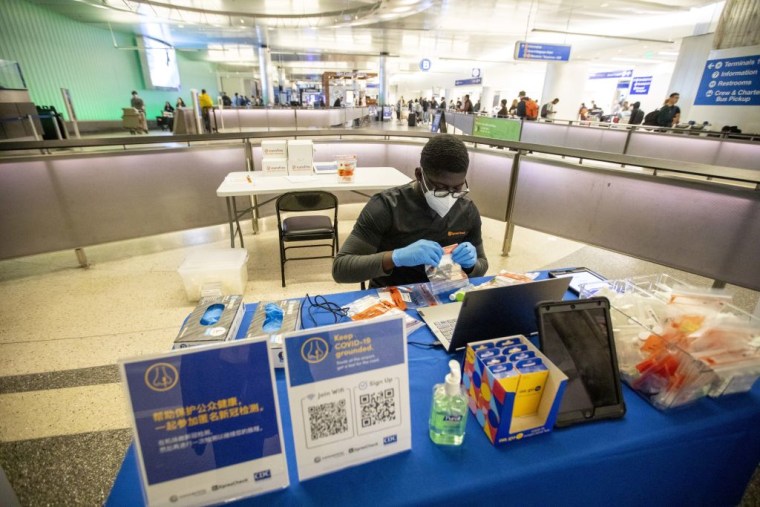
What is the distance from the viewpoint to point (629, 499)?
0.90 metres

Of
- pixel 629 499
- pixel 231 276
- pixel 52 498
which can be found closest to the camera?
pixel 629 499

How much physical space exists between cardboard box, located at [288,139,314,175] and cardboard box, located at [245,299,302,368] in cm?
255

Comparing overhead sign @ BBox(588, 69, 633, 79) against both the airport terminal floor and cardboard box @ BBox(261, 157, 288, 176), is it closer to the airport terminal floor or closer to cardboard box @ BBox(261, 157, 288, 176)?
the airport terminal floor

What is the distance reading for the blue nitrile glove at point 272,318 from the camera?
1.09 m

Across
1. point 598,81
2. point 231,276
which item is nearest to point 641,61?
point 598,81

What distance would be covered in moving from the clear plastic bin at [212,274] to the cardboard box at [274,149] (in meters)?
1.20

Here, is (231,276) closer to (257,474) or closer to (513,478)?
(257,474)

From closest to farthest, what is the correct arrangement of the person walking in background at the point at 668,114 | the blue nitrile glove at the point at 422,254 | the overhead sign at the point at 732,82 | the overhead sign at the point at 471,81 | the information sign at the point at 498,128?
the blue nitrile glove at the point at 422,254
the overhead sign at the point at 732,82
the information sign at the point at 498,128
the person walking in background at the point at 668,114
the overhead sign at the point at 471,81

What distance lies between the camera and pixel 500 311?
99cm

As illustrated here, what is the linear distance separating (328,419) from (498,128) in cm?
686

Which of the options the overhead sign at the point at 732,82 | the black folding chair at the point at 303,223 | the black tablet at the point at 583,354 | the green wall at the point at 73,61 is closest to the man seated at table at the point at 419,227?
the black tablet at the point at 583,354

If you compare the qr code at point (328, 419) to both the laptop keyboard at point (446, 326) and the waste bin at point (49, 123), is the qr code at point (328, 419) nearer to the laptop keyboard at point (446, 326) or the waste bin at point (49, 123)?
the laptop keyboard at point (446, 326)

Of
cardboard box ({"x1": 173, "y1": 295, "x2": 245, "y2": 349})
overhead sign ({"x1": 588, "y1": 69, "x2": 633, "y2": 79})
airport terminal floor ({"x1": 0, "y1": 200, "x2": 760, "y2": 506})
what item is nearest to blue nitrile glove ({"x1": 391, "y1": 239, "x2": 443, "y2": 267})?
cardboard box ({"x1": 173, "y1": 295, "x2": 245, "y2": 349})

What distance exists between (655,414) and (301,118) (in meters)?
13.3
